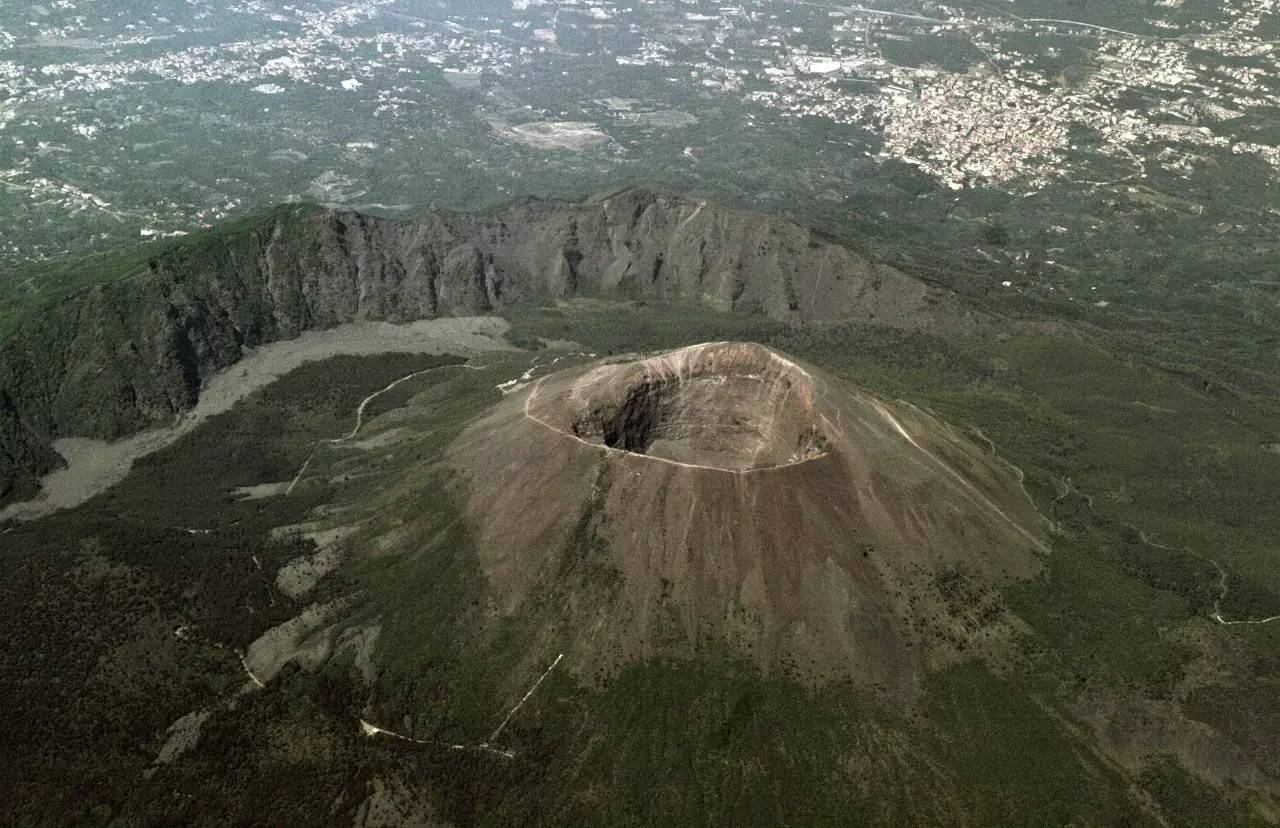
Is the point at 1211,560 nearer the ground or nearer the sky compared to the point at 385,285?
nearer the sky

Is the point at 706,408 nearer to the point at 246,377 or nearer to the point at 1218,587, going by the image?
the point at 1218,587

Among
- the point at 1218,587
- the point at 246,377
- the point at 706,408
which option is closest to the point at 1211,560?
the point at 1218,587

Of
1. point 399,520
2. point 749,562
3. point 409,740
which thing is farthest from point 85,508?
point 749,562

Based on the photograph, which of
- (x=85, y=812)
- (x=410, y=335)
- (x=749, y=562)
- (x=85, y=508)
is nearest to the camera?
(x=85, y=812)

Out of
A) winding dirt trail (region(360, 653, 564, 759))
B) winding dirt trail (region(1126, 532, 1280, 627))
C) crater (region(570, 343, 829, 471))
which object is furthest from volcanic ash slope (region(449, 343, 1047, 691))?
winding dirt trail (region(1126, 532, 1280, 627))

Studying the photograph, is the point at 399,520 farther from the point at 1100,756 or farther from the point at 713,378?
the point at 1100,756

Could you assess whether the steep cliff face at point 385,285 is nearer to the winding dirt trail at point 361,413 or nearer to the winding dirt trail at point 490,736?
the winding dirt trail at point 361,413

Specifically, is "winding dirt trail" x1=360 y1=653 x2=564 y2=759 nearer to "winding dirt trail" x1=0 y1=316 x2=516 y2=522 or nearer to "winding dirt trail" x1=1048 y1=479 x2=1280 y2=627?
"winding dirt trail" x1=0 y1=316 x2=516 y2=522

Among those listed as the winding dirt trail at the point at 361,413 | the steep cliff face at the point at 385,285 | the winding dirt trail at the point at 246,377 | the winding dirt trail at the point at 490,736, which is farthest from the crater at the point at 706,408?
the steep cliff face at the point at 385,285
